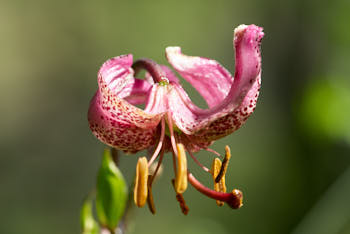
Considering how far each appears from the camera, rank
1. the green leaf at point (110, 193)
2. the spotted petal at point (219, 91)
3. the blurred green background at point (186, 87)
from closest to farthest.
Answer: the spotted petal at point (219, 91)
the green leaf at point (110, 193)
the blurred green background at point (186, 87)

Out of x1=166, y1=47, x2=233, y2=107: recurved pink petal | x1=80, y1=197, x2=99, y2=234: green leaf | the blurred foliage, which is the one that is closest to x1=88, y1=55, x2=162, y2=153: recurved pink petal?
x1=166, y1=47, x2=233, y2=107: recurved pink petal

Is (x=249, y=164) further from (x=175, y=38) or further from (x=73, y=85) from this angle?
(x=73, y=85)

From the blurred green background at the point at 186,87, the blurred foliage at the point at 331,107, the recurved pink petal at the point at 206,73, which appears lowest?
the blurred green background at the point at 186,87

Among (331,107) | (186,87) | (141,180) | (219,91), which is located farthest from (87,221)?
(186,87)

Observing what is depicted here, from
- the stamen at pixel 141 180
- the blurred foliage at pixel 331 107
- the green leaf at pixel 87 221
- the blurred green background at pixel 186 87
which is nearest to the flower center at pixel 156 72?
the stamen at pixel 141 180

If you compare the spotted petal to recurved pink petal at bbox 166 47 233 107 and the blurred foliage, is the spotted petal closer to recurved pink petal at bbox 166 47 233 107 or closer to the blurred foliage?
recurved pink petal at bbox 166 47 233 107

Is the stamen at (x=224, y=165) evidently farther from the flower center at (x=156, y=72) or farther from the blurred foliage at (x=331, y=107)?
the blurred foliage at (x=331, y=107)

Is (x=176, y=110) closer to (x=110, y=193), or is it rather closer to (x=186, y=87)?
(x=110, y=193)
